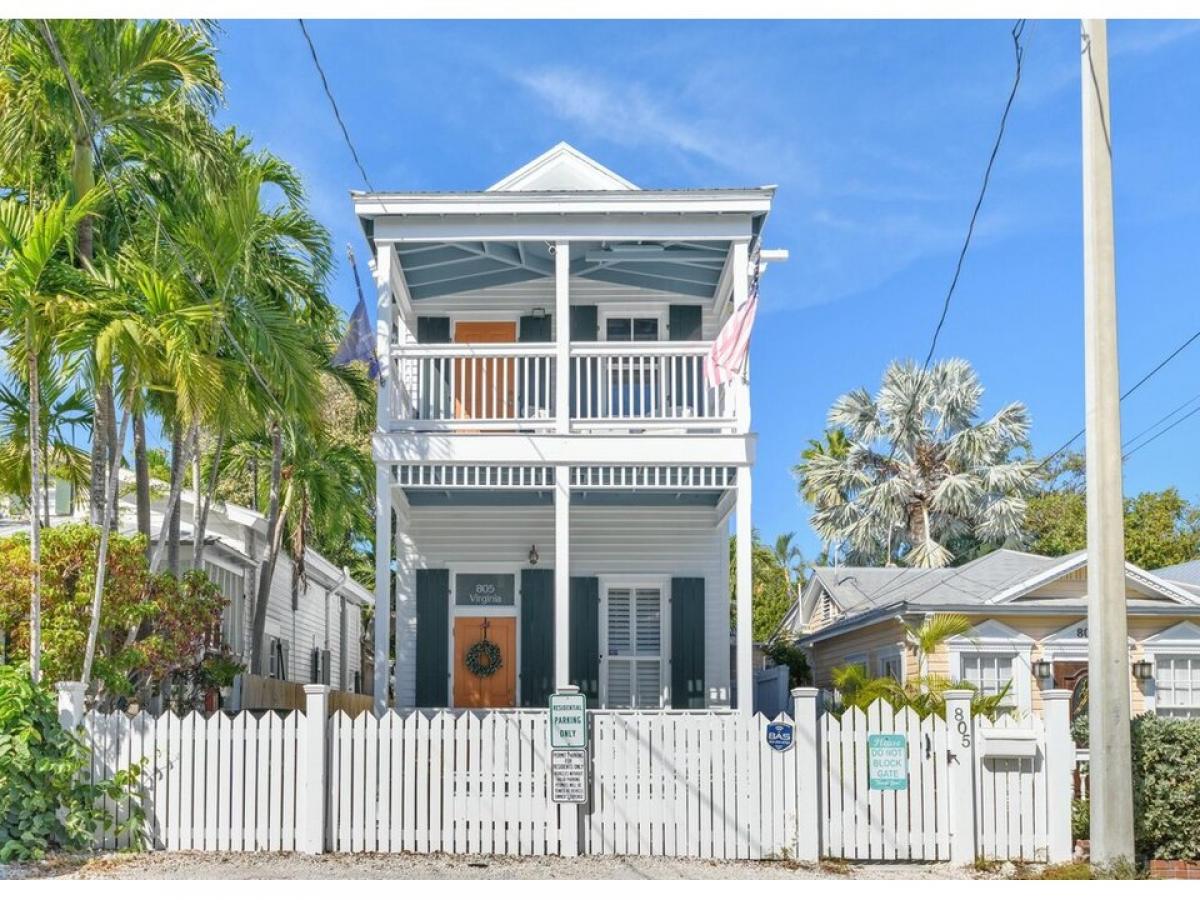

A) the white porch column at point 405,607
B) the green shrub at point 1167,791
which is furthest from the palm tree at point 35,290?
the green shrub at point 1167,791

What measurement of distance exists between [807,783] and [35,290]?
24.4 feet

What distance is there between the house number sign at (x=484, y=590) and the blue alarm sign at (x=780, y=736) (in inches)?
235

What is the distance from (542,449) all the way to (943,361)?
66.0ft

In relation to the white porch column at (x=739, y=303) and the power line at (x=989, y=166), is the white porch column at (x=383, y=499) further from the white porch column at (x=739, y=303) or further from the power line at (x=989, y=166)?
the power line at (x=989, y=166)

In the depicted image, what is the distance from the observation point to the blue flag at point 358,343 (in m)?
13.6

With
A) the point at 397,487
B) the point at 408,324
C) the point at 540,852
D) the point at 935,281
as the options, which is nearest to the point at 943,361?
the point at 935,281

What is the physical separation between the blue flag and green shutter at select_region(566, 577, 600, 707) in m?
3.87

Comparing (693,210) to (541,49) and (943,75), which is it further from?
(943,75)

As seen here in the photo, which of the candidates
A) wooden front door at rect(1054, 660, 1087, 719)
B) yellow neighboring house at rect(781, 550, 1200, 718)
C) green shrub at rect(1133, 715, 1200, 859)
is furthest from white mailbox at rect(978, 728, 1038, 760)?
wooden front door at rect(1054, 660, 1087, 719)

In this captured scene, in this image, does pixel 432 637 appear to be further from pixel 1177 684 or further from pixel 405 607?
pixel 1177 684

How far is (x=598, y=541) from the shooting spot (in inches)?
628

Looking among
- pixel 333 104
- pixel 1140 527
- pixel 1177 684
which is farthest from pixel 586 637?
pixel 1140 527

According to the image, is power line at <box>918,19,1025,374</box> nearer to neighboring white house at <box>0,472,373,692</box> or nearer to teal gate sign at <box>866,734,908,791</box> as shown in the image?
teal gate sign at <box>866,734,908,791</box>

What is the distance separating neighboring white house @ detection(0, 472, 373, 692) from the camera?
707 inches
